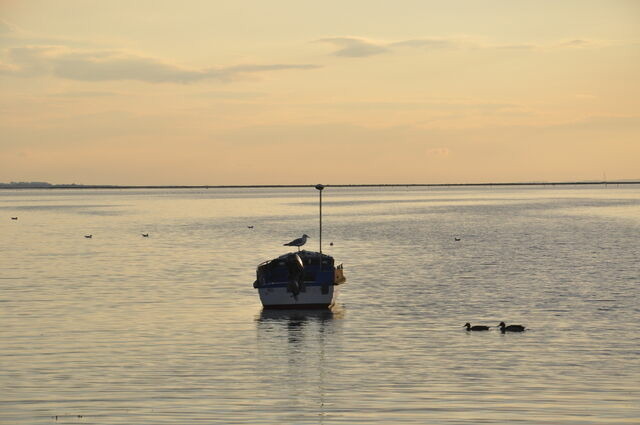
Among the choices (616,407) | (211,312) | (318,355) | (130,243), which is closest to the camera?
(616,407)

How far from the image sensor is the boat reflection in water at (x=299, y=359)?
32250 mm

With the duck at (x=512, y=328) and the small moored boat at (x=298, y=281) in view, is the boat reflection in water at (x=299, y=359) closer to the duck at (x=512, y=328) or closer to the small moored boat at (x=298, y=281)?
the small moored boat at (x=298, y=281)

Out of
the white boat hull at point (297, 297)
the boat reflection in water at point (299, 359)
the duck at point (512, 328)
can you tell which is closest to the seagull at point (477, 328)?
the duck at point (512, 328)

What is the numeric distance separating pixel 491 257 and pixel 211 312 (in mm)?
51226

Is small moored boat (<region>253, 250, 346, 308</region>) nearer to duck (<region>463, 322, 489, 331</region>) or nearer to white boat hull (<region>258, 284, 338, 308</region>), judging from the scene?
white boat hull (<region>258, 284, 338, 308</region>)

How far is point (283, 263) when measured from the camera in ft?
184

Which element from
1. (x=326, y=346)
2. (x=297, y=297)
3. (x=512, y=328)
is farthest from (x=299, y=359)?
(x=297, y=297)

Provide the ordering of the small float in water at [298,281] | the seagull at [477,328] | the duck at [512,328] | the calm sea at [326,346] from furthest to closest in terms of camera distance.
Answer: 1. the small float in water at [298,281]
2. the seagull at [477,328]
3. the duck at [512,328]
4. the calm sea at [326,346]

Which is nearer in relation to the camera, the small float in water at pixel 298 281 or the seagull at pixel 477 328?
the seagull at pixel 477 328

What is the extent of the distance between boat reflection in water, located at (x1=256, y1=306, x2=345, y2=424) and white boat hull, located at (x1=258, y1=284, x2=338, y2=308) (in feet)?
1.39

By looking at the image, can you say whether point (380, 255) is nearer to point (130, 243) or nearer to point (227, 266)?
point (227, 266)

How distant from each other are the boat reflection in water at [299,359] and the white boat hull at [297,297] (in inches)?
16.7

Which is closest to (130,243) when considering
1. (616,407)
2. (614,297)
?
(614,297)

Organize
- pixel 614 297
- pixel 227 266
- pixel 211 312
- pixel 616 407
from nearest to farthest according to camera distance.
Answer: pixel 616 407 → pixel 211 312 → pixel 614 297 → pixel 227 266
